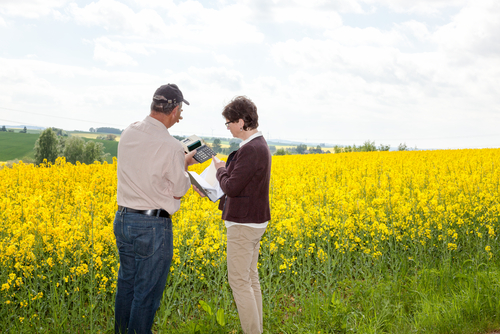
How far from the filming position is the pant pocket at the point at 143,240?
9.23 feet

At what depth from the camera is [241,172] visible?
112 inches

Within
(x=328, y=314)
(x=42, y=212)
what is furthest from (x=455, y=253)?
(x=42, y=212)

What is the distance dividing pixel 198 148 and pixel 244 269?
1.08 metres

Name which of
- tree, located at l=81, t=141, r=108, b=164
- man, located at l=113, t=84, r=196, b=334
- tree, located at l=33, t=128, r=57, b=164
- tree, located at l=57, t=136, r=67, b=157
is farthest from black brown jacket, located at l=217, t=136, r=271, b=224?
tree, located at l=57, t=136, r=67, b=157

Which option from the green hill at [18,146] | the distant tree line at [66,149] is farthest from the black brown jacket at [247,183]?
the distant tree line at [66,149]

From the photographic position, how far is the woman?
9.46 feet

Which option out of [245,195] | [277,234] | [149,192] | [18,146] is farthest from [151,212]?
[18,146]

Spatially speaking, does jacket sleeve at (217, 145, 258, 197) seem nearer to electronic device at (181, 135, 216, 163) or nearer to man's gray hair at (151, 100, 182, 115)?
electronic device at (181, 135, 216, 163)

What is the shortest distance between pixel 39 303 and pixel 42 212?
1.04 meters

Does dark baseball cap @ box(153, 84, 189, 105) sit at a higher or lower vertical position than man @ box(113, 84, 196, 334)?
higher

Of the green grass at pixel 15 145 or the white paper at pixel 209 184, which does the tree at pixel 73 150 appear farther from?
the white paper at pixel 209 184

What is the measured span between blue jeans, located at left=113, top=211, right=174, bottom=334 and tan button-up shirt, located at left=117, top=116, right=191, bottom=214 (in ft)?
0.45

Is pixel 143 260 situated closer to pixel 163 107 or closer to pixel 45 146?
pixel 163 107

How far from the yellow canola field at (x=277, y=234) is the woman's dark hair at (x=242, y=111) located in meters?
1.92
